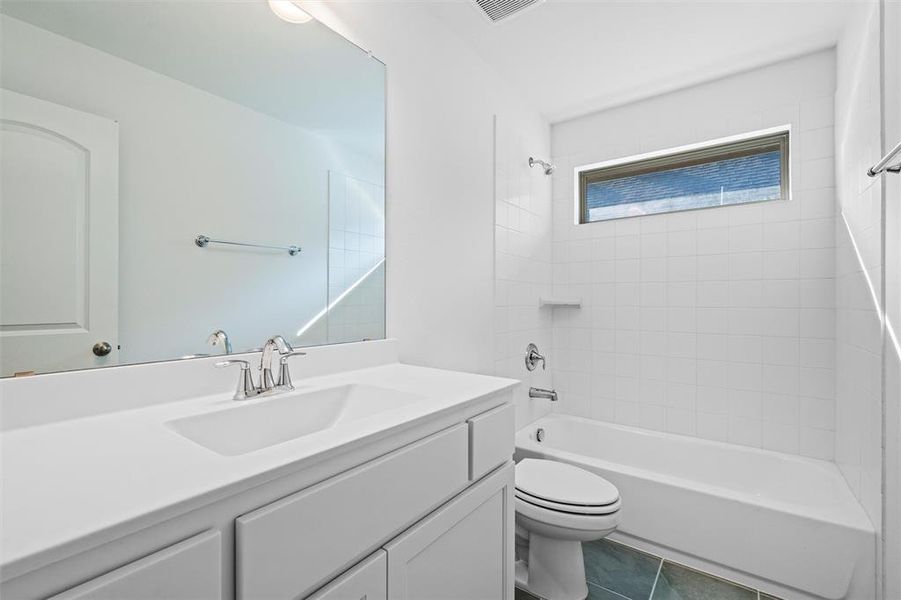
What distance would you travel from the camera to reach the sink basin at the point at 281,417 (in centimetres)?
89

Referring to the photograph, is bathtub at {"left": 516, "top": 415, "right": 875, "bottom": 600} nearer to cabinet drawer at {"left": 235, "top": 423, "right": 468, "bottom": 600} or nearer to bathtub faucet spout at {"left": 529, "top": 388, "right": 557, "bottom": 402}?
bathtub faucet spout at {"left": 529, "top": 388, "right": 557, "bottom": 402}

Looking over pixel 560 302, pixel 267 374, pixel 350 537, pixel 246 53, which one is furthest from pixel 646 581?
pixel 246 53

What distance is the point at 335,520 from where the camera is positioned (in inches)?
27.5

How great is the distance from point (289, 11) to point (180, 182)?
0.66 m

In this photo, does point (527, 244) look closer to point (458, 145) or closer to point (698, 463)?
point (458, 145)

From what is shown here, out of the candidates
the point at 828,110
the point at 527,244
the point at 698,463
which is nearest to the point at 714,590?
the point at 698,463

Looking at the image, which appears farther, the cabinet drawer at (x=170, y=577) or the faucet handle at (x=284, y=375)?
the faucet handle at (x=284, y=375)

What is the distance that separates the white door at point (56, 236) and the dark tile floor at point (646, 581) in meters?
1.68

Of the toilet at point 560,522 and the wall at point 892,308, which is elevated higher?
the wall at point 892,308

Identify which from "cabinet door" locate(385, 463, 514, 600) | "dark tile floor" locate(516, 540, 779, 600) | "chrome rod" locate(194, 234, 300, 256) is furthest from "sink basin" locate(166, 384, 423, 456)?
"dark tile floor" locate(516, 540, 779, 600)

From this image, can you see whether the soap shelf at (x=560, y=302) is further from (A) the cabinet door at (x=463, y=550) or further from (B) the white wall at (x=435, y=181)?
(A) the cabinet door at (x=463, y=550)

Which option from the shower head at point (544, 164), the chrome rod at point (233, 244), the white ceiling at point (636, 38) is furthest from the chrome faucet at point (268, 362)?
the shower head at point (544, 164)

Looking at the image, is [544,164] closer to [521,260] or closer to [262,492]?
[521,260]

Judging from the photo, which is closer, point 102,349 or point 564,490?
point 102,349
